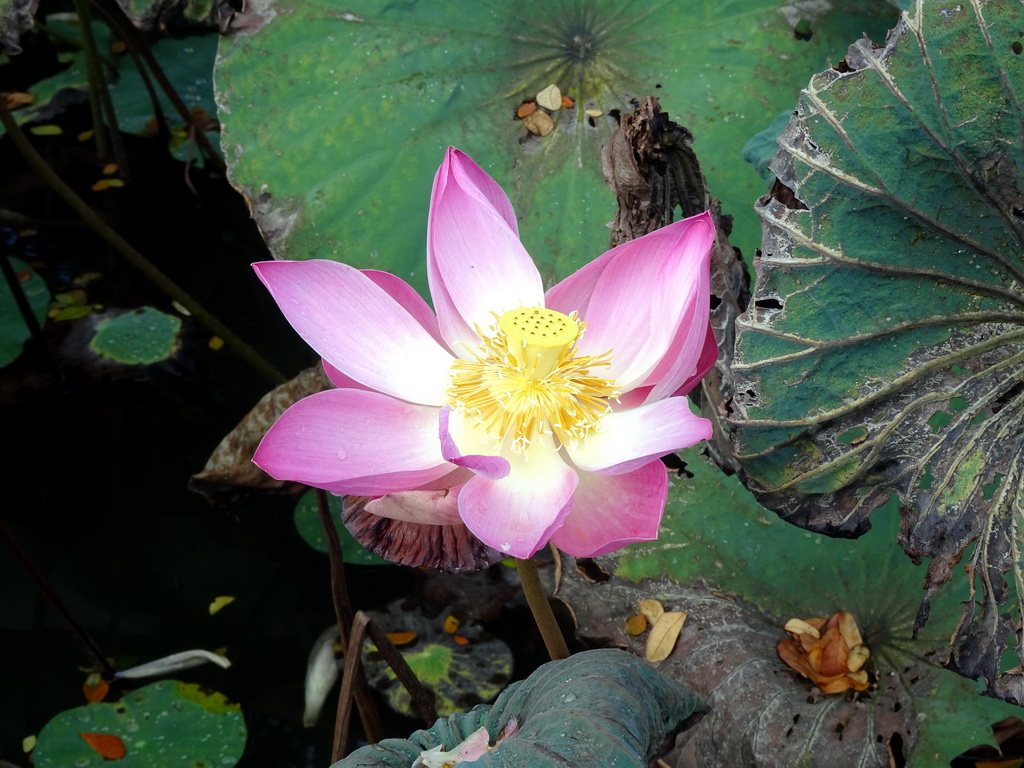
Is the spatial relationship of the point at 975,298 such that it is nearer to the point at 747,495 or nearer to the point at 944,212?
the point at 944,212

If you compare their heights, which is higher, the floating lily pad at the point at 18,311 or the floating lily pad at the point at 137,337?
the floating lily pad at the point at 18,311

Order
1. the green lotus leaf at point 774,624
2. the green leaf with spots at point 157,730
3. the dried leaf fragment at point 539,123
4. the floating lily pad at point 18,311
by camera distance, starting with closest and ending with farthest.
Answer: the green lotus leaf at point 774,624 < the green leaf with spots at point 157,730 < the dried leaf fragment at point 539,123 < the floating lily pad at point 18,311

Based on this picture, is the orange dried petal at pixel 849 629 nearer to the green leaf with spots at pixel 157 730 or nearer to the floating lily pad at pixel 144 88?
the green leaf with spots at pixel 157 730

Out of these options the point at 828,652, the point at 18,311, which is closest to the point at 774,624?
the point at 828,652

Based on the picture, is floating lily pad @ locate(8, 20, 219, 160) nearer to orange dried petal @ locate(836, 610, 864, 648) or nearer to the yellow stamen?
the yellow stamen

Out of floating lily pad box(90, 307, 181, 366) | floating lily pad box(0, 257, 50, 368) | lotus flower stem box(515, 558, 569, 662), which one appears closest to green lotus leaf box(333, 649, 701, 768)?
lotus flower stem box(515, 558, 569, 662)

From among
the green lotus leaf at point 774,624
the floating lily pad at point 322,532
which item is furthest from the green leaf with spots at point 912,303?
the floating lily pad at point 322,532
